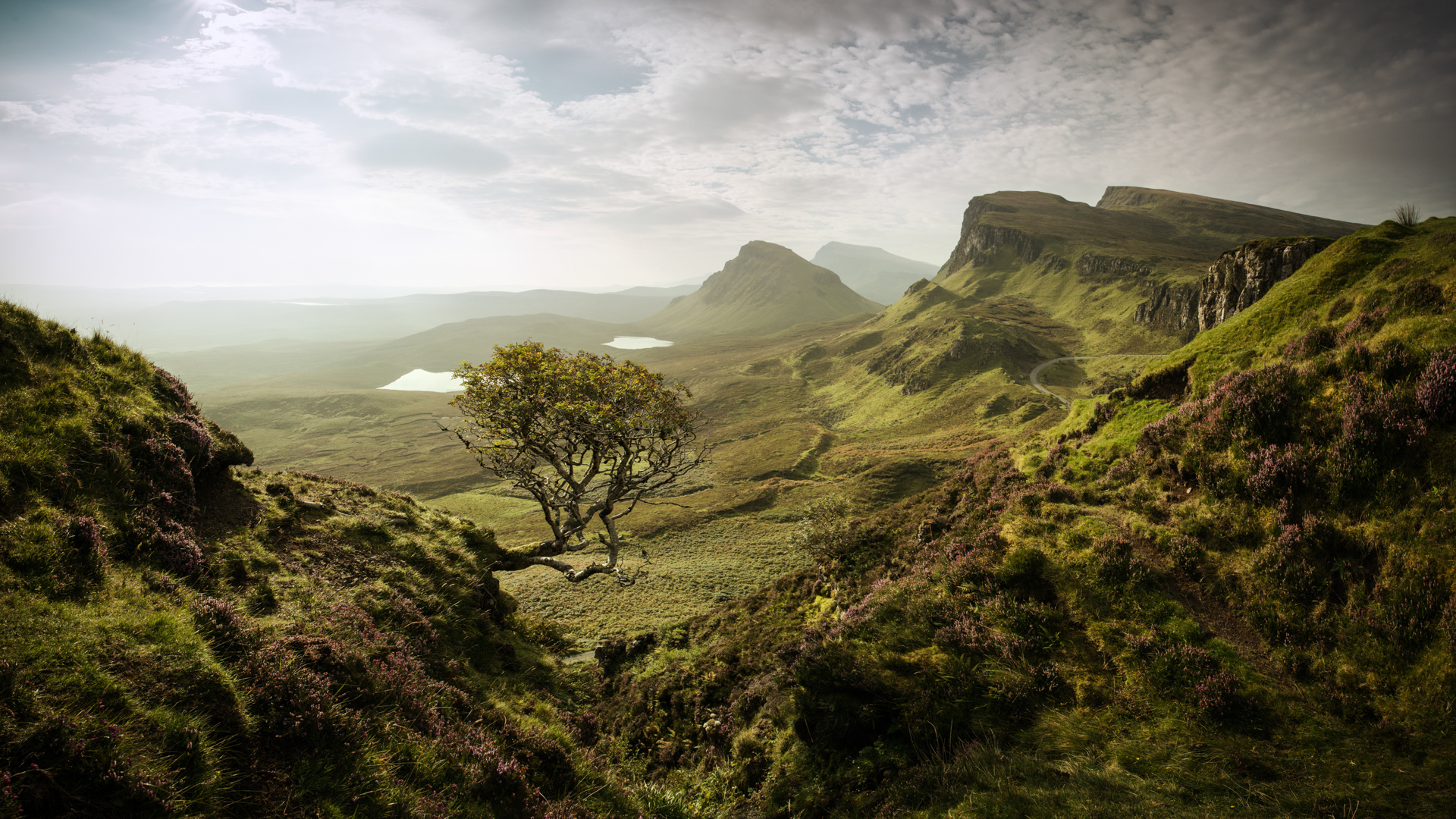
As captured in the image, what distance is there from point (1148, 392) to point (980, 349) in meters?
90.3

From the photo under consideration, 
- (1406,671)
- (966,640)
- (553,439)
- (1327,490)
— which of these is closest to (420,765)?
(966,640)

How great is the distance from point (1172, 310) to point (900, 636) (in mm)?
124307

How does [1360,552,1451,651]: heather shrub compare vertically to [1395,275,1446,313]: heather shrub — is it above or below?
below

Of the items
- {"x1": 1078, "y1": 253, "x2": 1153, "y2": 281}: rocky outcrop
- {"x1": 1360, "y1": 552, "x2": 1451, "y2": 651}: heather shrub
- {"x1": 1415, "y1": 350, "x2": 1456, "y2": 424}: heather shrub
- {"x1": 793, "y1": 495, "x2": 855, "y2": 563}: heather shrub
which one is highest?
{"x1": 1078, "y1": 253, "x2": 1153, "y2": 281}: rocky outcrop

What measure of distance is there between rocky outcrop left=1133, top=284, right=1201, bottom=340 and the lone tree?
11093cm

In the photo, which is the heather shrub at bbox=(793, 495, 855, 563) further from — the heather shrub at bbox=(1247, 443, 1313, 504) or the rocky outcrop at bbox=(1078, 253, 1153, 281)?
the rocky outcrop at bbox=(1078, 253, 1153, 281)

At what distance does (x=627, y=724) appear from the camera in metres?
15.0

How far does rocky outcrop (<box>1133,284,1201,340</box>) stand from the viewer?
94531mm

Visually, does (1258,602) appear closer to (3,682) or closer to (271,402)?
(3,682)

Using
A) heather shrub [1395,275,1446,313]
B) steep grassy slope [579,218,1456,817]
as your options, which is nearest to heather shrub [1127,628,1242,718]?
steep grassy slope [579,218,1456,817]

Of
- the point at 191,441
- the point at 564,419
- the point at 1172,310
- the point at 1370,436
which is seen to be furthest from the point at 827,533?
the point at 1172,310

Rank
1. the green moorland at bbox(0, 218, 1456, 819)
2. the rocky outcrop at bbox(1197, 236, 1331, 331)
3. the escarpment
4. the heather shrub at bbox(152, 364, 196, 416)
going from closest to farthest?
the green moorland at bbox(0, 218, 1456, 819), the heather shrub at bbox(152, 364, 196, 416), the rocky outcrop at bbox(1197, 236, 1331, 331), the escarpment

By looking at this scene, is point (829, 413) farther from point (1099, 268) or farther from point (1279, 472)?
point (1099, 268)

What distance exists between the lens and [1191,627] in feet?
29.6
